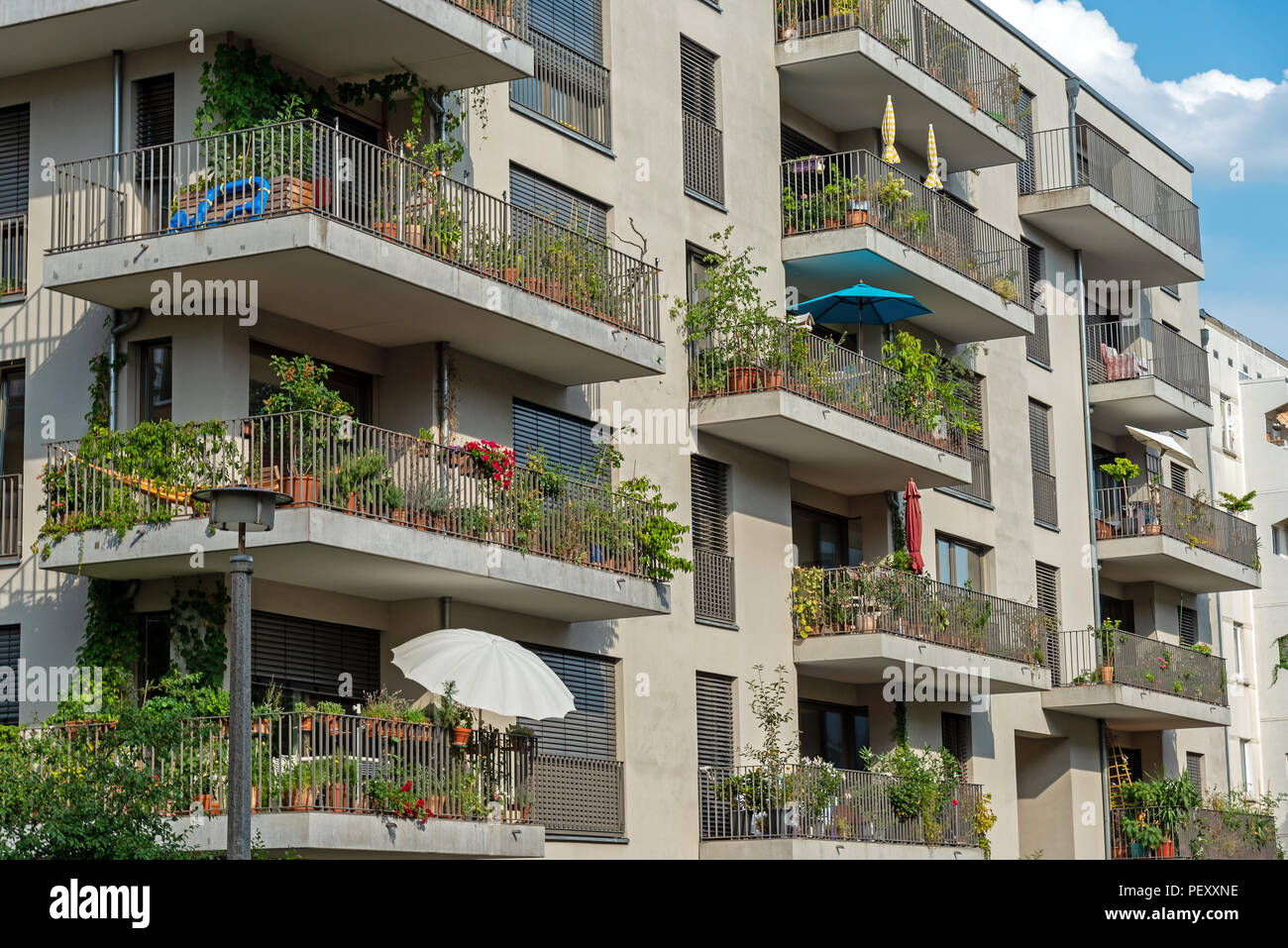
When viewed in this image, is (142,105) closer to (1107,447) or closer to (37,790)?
(37,790)

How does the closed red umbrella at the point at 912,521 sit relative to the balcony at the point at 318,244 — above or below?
below

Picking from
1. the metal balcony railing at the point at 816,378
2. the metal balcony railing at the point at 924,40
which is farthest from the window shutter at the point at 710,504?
the metal balcony railing at the point at 924,40

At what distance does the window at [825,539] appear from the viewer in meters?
29.7

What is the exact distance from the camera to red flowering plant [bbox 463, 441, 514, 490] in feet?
69.7

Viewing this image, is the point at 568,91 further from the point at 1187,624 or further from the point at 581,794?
the point at 1187,624

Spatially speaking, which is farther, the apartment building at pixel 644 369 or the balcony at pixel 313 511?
the apartment building at pixel 644 369

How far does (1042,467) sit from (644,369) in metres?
15.1

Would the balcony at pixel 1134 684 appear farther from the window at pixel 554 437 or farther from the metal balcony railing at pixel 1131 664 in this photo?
the window at pixel 554 437

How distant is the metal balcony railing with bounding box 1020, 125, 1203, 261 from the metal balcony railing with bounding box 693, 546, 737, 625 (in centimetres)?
1486

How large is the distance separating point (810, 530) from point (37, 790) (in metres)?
15.9

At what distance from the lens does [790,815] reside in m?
25.1

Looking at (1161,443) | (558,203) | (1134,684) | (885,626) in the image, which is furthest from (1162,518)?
(558,203)

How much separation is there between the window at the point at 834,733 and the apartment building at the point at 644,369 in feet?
0.32
